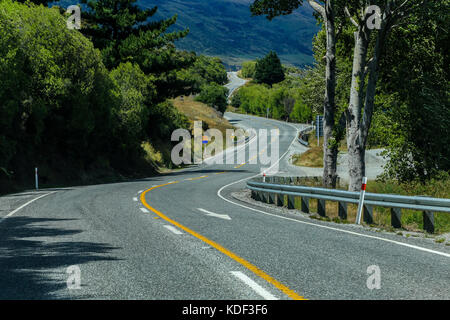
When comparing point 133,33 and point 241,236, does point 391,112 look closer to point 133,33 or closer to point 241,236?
point 241,236

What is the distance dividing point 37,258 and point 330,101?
14.5 meters

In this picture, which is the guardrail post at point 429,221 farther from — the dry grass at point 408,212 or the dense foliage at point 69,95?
the dense foliage at point 69,95

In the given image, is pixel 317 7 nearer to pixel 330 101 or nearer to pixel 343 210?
pixel 330 101

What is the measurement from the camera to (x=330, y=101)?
19.1m

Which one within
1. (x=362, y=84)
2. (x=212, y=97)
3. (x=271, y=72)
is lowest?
(x=362, y=84)

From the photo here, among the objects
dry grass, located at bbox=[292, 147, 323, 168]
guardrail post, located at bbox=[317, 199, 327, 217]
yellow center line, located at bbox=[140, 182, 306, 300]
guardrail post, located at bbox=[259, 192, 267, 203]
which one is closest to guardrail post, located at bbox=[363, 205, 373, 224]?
guardrail post, located at bbox=[317, 199, 327, 217]

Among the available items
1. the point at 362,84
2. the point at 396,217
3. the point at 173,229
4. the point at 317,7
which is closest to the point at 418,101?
the point at 362,84

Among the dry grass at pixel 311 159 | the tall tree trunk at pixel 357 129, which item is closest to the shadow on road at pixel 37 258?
the tall tree trunk at pixel 357 129

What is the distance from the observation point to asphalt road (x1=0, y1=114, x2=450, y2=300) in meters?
5.21

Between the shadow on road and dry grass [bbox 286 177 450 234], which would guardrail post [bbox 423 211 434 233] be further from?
the shadow on road

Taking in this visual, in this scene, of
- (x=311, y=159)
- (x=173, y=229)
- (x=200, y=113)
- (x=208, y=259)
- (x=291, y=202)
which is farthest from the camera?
(x=200, y=113)

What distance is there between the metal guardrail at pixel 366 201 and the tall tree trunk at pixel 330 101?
116 inches

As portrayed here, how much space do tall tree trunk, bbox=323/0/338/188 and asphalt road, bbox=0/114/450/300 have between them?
7852 millimetres

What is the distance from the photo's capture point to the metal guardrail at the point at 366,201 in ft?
32.4
